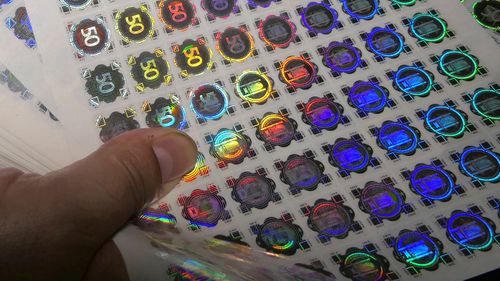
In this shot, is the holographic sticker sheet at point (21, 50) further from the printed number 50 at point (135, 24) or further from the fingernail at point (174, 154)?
the fingernail at point (174, 154)

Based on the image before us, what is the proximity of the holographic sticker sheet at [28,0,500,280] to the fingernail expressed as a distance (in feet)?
0.26

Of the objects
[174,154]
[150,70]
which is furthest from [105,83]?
[174,154]

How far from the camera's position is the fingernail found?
20.7 inches

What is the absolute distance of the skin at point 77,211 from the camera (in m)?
0.44

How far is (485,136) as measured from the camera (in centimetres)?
68

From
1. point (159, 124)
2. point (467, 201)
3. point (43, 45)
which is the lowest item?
point (467, 201)

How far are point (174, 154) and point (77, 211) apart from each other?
126 mm

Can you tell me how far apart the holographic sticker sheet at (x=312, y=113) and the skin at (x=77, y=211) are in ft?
0.34

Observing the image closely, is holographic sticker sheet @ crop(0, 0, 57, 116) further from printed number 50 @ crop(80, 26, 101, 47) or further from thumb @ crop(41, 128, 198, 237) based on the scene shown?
thumb @ crop(41, 128, 198, 237)

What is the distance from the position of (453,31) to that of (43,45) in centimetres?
64

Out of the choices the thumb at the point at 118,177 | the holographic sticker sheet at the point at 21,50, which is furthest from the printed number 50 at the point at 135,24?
the thumb at the point at 118,177

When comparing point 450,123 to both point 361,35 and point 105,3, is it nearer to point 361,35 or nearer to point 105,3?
point 361,35

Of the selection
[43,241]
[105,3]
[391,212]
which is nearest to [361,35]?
[391,212]

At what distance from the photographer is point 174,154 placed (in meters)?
0.54
